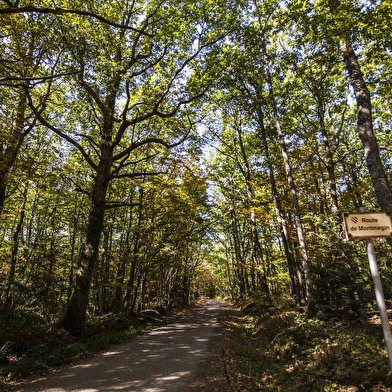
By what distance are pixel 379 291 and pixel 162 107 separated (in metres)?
12.4

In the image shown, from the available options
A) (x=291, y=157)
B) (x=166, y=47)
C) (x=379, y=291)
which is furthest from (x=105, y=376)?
(x=291, y=157)

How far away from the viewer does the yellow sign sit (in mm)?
3859

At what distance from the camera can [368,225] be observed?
3900mm

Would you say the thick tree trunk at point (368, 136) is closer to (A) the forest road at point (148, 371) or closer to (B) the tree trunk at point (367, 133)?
(B) the tree trunk at point (367, 133)

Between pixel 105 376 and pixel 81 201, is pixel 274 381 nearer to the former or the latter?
pixel 105 376

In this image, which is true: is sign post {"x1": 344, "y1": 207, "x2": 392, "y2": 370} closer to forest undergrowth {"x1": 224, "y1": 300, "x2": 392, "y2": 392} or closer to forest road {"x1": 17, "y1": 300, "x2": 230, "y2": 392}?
forest undergrowth {"x1": 224, "y1": 300, "x2": 392, "y2": 392}

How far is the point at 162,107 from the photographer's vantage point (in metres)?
13.6

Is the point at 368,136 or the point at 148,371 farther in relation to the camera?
the point at 368,136

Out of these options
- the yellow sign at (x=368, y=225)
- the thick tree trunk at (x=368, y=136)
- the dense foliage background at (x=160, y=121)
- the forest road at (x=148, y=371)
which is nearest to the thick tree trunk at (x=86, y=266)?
the dense foliage background at (x=160, y=121)

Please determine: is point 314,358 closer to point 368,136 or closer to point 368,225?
point 368,225

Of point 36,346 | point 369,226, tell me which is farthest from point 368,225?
point 36,346

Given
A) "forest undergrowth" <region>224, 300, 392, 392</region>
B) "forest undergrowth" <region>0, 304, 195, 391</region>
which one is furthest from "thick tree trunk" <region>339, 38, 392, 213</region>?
"forest undergrowth" <region>0, 304, 195, 391</region>

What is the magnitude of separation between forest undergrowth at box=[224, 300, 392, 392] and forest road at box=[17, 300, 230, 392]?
1.82 ft

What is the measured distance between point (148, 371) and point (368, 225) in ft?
20.0
